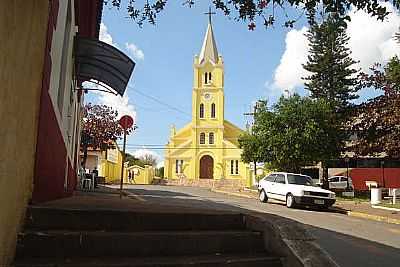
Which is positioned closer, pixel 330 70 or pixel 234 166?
pixel 330 70

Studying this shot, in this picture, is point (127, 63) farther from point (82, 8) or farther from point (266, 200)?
point (266, 200)

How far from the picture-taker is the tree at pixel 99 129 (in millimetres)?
30047

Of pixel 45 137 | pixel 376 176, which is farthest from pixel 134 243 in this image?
pixel 376 176

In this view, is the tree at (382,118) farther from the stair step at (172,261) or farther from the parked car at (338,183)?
the stair step at (172,261)

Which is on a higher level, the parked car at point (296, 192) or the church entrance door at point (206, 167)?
the church entrance door at point (206, 167)

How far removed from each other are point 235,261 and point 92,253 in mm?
1393

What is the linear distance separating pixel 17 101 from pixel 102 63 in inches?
338

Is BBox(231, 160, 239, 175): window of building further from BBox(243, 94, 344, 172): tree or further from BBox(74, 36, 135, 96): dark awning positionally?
BBox(74, 36, 135, 96): dark awning

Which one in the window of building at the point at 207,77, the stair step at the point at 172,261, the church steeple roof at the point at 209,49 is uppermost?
the church steeple roof at the point at 209,49

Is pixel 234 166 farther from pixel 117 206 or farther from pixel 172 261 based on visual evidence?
pixel 172 261

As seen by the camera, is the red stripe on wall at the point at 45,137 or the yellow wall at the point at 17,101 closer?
the yellow wall at the point at 17,101

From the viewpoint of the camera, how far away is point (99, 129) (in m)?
30.3

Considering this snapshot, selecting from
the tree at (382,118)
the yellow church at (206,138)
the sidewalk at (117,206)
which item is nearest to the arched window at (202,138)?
the yellow church at (206,138)

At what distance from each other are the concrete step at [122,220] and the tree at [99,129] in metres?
25.1
